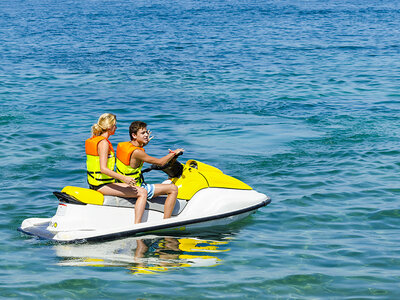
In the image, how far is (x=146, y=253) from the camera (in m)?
7.66

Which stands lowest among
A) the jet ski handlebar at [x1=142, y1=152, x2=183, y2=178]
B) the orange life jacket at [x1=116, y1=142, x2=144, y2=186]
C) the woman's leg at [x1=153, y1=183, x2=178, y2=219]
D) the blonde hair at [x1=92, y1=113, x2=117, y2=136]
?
the woman's leg at [x1=153, y1=183, x2=178, y2=219]

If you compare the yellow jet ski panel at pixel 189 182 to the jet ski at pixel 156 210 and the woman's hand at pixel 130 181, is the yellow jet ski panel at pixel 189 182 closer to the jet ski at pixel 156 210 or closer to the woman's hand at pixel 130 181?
the jet ski at pixel 156 210

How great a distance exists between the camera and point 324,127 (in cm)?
1434

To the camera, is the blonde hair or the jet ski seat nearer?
the blonde hair

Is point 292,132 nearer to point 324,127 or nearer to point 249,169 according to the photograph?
point 324,127

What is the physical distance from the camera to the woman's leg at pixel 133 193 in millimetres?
7945

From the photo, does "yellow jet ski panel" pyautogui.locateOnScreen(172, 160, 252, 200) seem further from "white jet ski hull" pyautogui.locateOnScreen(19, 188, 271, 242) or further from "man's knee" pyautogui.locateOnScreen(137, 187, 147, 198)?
"man's knee" pyautogui.locateOnScreen(137, 187, 147, 198)

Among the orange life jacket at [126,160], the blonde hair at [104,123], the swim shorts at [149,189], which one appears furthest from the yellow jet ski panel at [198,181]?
the blonde hair at [104,123]

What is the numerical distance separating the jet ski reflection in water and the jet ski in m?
0.13

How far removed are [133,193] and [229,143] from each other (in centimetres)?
540

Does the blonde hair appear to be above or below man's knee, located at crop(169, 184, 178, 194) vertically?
above

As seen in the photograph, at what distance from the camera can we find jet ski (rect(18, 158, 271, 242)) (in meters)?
7.79

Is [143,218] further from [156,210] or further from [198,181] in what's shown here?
[198,181]

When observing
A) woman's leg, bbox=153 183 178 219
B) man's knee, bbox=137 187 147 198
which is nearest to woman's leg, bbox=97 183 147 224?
man's knee, bbox=137 187 147 198
